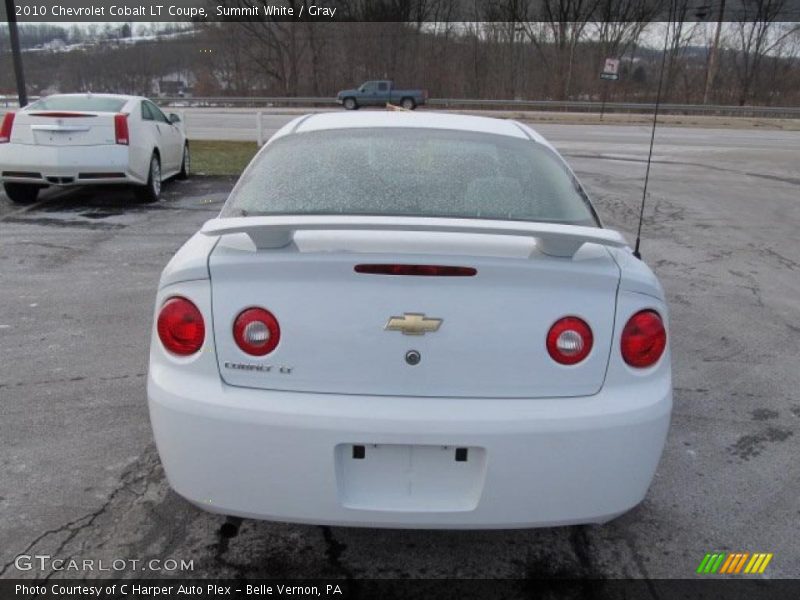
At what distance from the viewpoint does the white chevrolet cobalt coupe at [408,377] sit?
212 centimetres

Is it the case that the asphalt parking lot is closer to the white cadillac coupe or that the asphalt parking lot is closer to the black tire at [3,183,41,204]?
the white cadillac coupe

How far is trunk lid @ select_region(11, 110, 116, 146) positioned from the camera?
849 centimetres

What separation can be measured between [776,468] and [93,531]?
309 centimetres

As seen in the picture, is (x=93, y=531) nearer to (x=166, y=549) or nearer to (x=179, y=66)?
(x=166, y=549)

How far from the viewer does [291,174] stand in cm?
296

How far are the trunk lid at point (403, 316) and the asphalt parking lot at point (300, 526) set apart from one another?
2.72ft

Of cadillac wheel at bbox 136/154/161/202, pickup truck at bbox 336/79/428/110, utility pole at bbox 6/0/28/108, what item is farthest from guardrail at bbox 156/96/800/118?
cadillac wheel at bbox 136/154/161/202

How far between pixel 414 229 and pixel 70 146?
783 centimetres

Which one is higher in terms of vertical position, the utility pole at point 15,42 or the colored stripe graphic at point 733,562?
the utility pole at point 15,42

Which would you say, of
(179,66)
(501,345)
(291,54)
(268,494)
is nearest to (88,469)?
(268,494)

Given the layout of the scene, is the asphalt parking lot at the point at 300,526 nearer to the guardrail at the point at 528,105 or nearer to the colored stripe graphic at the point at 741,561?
the colored stripe graphic at the point at 741,561

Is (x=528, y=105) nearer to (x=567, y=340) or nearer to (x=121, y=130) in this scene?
(x=121, y=130)

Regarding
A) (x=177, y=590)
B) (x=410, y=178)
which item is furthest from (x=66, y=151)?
(x=177, y=590)
